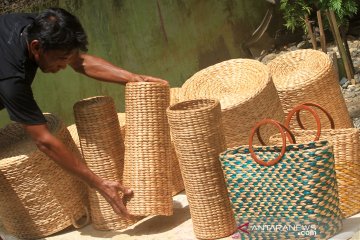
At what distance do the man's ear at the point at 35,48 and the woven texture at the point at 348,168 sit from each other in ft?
6.15

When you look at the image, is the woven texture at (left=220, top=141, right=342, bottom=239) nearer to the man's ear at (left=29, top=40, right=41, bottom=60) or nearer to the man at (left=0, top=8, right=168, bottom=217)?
the man at (left=0, top=8, right=168, bottom=217)

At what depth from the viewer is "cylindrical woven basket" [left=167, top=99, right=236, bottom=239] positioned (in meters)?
4.63

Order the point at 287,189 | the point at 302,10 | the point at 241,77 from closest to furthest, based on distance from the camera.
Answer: the point at 287,189
the point at 241,77
the point at 302,10

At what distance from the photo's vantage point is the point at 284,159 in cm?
420

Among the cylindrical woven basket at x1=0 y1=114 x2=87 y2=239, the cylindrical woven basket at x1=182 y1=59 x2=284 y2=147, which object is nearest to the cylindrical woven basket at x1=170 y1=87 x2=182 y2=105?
the cylindrical woven basket at x1=182 y1=59 x2=284 y2=147

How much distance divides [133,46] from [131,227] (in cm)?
413

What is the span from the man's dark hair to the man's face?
0.04 metres

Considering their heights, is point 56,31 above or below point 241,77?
above

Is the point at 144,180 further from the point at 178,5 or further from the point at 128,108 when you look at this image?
the point at 178,5

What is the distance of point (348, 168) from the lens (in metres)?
4.59

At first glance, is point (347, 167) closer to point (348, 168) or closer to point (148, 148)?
point (348, 168)

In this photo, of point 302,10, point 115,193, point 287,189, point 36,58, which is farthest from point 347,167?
point 302,10

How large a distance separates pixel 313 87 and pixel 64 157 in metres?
2.06

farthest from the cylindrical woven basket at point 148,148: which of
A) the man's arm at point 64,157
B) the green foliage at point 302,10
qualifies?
the green foliage at point 302,10
